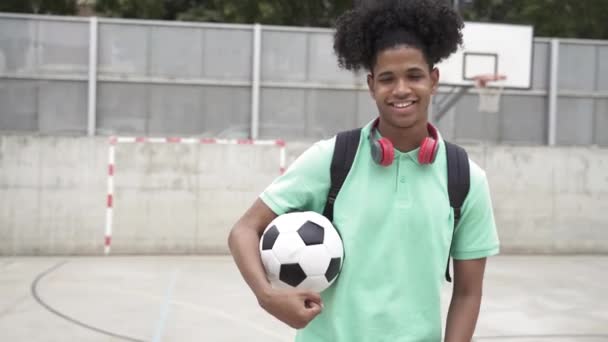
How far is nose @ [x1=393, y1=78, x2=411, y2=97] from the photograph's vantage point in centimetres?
170

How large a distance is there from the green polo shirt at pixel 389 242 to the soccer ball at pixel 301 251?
1.3 inches

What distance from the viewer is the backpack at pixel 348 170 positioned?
1.72m

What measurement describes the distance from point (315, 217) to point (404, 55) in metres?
0.49

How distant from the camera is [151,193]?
375 inches

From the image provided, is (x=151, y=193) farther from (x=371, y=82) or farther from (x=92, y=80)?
(x=371, y=82)

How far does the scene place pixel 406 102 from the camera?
67.4 inches

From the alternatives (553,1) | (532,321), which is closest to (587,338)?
(532,321)

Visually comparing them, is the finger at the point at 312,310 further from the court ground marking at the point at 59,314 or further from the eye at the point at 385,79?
the court ground marking at the point at 59,314

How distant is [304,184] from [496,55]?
1071cm

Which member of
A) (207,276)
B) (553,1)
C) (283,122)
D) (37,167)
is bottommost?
(207,276)

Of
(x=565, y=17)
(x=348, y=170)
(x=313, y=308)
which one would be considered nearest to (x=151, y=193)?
(x=348, y=170)

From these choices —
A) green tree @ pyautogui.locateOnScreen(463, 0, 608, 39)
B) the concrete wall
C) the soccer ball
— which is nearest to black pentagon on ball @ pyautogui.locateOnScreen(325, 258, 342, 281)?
the soccer ball

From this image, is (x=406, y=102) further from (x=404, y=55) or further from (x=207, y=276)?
(x=207, y=276)

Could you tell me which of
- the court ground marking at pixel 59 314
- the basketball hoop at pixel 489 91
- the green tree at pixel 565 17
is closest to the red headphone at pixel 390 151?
the court ground marking at pixel 59 314
